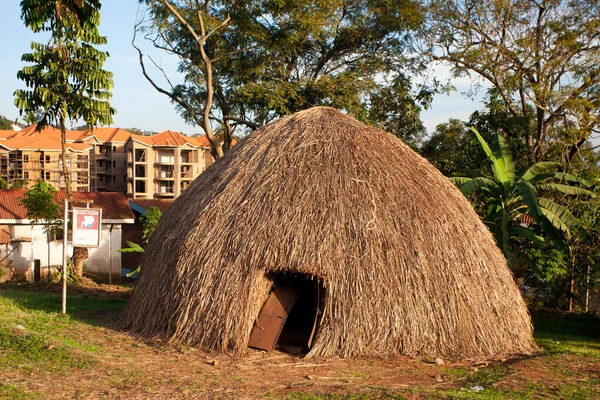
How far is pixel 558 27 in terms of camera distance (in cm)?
1955

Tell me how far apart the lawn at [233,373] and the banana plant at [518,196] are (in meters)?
3.40

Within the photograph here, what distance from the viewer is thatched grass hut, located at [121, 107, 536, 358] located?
33.0ft

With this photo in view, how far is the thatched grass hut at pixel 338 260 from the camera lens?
1005 cm

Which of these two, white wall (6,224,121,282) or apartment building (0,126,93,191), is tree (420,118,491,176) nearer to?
white wall (6,224,121,282)

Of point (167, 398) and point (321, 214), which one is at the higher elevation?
point (321, 214)

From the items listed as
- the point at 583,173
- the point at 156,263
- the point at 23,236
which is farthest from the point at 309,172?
the point at 23,236

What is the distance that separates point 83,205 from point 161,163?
3934cm

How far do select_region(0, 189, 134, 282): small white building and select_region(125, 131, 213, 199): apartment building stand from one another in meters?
33.9

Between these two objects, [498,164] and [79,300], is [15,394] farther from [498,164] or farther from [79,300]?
[498,164]

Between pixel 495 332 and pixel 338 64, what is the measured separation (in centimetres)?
1647

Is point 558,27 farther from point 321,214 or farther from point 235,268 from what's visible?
point 235,268

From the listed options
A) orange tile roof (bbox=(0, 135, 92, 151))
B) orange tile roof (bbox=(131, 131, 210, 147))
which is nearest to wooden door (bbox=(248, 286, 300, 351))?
orange tile roof (bbox=(0, 135, 92, 151))

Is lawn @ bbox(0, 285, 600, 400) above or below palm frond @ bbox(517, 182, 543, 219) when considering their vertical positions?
below

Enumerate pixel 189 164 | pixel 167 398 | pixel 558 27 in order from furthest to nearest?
pixel 189 164
pixel 558 27
pixel 167 398
